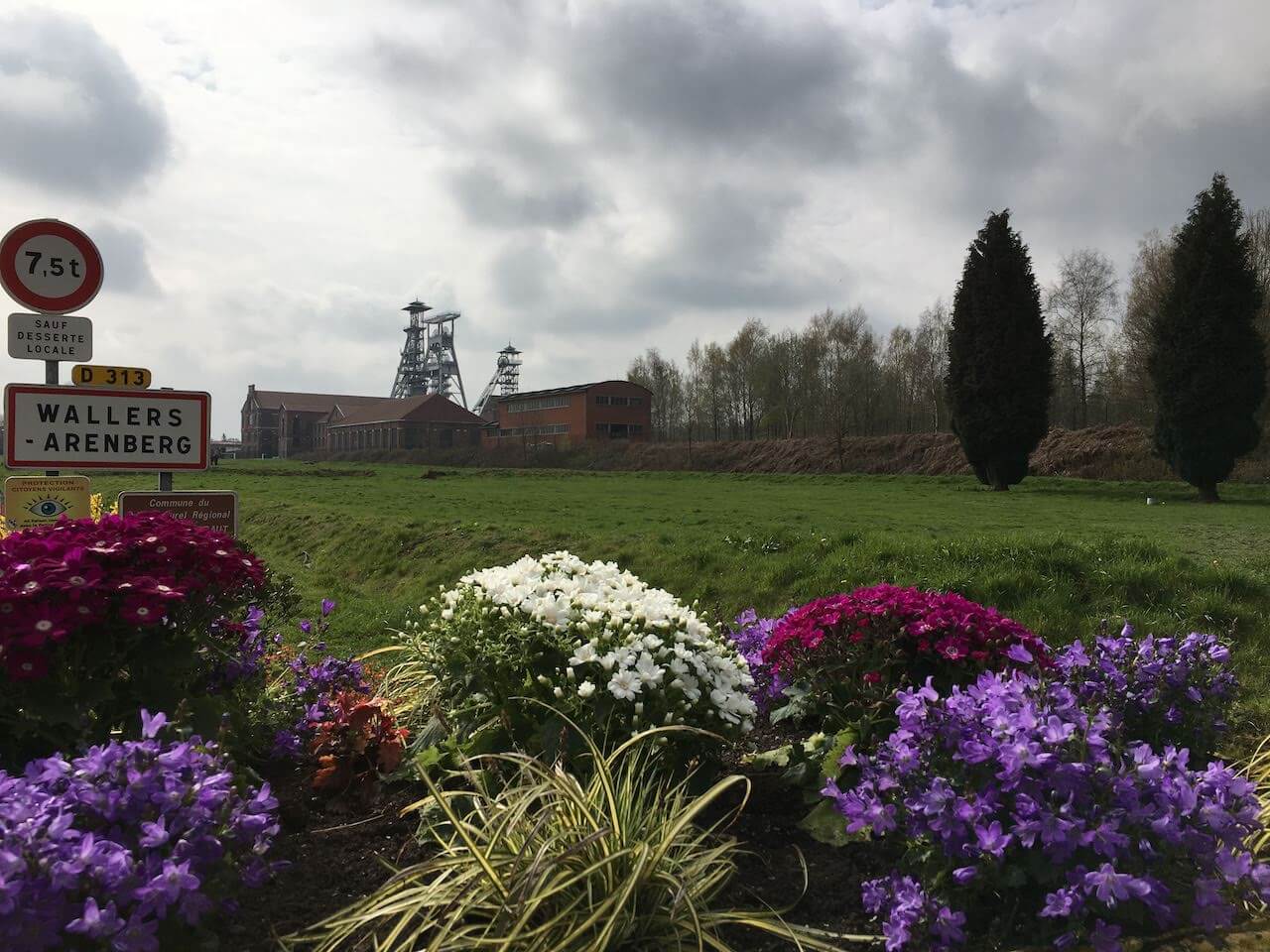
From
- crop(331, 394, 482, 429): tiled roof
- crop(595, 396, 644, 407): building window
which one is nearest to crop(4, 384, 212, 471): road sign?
crop(595, 396, 644, 407): building window

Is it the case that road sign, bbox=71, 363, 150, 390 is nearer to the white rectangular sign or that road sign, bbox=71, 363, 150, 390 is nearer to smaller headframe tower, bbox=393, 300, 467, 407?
the white rectangular sign

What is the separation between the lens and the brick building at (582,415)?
64.8 metres

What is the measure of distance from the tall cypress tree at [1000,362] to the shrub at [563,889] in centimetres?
2648

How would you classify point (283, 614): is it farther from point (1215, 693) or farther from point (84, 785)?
point (1215, 693)

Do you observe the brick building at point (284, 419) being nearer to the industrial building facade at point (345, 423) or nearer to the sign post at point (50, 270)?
the industrial building facade at point (345, 423)

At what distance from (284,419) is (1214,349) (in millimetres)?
98276

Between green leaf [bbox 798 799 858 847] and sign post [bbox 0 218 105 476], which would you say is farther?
sign post [bbox 0 218 105 476]

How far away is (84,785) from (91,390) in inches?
170

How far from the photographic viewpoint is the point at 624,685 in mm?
2939

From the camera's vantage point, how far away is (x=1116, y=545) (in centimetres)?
784

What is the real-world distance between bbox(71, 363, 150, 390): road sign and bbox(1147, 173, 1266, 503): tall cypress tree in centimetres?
2439

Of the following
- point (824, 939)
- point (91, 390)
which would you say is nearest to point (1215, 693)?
point (824, 939)

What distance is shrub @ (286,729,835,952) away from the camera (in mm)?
2146

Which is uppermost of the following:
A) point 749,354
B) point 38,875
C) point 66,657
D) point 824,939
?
point 749,354
